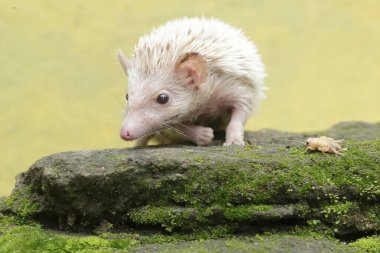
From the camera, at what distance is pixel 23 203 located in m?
3.46

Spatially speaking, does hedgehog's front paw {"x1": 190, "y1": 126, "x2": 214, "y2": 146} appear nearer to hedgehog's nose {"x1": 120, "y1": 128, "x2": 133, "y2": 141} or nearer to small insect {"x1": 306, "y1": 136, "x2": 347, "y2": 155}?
hedgehog's nose {"x1": 120, "y1": 128, "x2": 133, "y2": 141}

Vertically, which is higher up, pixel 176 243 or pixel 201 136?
pixel 201 136

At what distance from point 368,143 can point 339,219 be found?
0.79 meters

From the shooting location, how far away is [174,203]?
319 cm

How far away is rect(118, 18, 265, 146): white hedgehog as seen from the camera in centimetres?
422

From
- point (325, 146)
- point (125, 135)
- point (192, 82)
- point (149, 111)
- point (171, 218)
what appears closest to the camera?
point (171, 218)

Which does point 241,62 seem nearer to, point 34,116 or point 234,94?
point 234,94

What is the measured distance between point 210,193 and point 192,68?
4.56 feet

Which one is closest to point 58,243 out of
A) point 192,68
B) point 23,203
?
point 23,203

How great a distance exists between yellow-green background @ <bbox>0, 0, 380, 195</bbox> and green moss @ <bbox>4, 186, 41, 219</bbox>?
2.51 metres

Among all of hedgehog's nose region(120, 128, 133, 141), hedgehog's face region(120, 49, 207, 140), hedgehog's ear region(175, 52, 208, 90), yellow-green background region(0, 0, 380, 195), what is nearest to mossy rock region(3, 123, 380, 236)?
hedgehog's nose region(120, 128, 133, 141)

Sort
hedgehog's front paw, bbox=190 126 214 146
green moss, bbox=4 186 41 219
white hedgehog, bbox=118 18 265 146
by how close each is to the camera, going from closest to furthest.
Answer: green moss, bbox=4 186 41 219 < white hedgehog, bbox=118 18 265 146 < hedgehog's front paw, bbox=190 126 214 146

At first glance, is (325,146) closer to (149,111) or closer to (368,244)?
(368,244)

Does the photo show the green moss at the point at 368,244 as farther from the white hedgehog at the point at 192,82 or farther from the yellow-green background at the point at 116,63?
the yellow-green background at the point at 116,63
